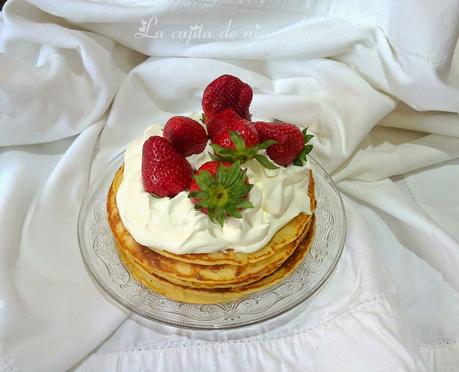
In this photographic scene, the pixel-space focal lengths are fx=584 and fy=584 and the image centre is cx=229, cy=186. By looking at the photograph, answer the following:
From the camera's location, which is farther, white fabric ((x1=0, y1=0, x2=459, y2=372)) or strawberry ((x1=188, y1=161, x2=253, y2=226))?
white fabric ((x1=0, y1=0, x2=459, y2=372))

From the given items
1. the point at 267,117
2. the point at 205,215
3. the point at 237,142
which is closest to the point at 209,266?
the point at 205,215

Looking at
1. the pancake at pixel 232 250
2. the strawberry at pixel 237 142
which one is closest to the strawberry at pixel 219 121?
the strawberry at pixel 237 142

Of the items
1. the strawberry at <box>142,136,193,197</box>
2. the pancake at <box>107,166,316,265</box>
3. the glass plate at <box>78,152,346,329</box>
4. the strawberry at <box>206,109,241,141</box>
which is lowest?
the glass plate at <box>78,152,346,329</box>

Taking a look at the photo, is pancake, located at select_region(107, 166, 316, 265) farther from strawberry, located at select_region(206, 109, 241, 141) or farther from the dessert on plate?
strawberry, located at select_region(206, 109, 241, 141)

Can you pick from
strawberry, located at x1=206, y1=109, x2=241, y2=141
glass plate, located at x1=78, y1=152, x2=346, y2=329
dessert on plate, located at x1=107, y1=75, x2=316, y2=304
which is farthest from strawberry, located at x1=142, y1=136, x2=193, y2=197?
glass plate, located at x1=78, y1=152, x2=346, y2=329

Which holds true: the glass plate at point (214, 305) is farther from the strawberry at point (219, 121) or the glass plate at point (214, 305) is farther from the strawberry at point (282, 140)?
the strawberry at point (219, 121)

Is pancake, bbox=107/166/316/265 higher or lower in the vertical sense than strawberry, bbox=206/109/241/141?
lower

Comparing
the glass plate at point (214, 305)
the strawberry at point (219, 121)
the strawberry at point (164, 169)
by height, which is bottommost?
the glass plate at point (214, 305)

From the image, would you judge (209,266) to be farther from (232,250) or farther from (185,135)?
(185,135)

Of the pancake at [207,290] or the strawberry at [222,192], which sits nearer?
the strawberry at [222,192]
